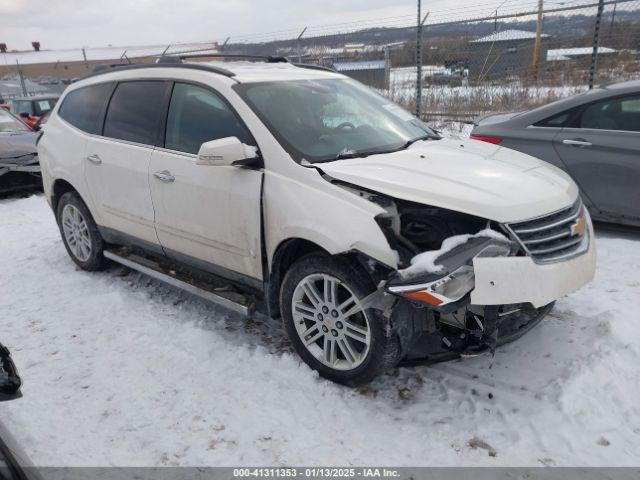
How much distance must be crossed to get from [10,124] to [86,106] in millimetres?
5695

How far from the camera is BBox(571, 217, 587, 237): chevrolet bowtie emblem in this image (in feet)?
→ 9.92

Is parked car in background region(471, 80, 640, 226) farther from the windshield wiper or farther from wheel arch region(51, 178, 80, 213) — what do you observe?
wheel arch region(51, 178, 80, 213)

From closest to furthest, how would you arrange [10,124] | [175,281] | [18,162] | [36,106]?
[175,281], [18,162], [10,124], [36,106]

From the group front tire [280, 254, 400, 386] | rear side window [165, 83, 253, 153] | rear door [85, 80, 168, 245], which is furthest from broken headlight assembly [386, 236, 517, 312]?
rear door [85, 80, 168, 245]

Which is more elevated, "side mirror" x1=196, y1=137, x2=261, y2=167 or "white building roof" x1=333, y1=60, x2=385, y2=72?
"white building roof" x1=333, y1=60, x2=385, y2=72

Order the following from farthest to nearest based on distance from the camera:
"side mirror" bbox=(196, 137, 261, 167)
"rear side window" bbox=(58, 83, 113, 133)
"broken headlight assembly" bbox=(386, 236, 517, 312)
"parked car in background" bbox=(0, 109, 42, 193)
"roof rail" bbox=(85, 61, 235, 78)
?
1. "parked car in background" bbox=(0, 109, 42, 193)
2. "rear side window" bbox=(58, 83, 113, 133)
3. "roof rail" bbox=(85, 61, 235, 78)
4. "side mirror" bbox=(196, 137, 261, 167)
5. "broken headlight assembly" bbox=(386, 236, 517, 312)

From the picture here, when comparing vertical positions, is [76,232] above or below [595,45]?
below

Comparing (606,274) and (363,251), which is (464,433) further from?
(606,274)

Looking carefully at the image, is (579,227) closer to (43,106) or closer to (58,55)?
(43,106)

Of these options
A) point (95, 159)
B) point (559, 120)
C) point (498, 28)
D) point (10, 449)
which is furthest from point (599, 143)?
point (498, 28)

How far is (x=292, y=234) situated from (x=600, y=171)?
11.6ft

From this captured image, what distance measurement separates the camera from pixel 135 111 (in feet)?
14.0

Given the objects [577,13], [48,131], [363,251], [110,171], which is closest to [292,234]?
[363,251]

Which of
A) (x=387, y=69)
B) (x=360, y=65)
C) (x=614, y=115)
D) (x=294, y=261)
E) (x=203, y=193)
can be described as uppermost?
(x=360, y=65)
